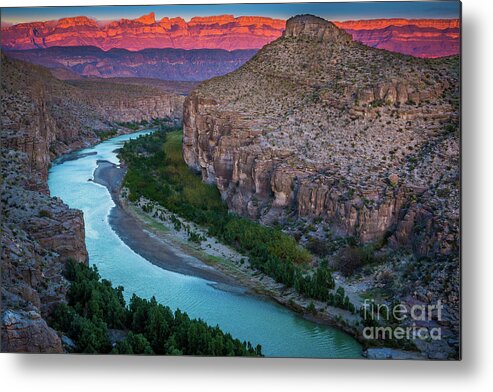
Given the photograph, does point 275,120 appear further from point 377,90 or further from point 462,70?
point 462,70

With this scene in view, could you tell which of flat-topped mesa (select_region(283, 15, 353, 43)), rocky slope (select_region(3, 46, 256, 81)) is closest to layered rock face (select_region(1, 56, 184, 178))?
rocky slope (select_region(3, 46, 256, 81))

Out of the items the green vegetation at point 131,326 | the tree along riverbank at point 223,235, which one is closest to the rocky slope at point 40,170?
the green vegetation at point 131,326

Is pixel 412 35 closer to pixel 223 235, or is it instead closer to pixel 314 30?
pixel 314 30

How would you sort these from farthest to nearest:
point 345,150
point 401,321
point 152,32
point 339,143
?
point 339,143, point 345,150, point 152,32, point 401,321

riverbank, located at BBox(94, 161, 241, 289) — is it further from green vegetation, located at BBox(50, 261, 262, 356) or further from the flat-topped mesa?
the flat-topped mesa

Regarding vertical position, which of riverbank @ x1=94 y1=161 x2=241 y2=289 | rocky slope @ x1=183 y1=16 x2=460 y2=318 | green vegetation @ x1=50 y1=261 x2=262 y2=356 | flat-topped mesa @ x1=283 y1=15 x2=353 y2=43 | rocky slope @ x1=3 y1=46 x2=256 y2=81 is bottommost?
green vegetation @ x1=50 y1=261 x2=262 y2=356

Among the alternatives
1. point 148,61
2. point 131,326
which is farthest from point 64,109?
point 131,326

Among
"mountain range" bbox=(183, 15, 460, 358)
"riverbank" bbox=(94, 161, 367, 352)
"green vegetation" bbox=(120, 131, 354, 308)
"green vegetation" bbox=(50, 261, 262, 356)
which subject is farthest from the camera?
"green vegetation" bbox=(120, 131, 354, 308)
